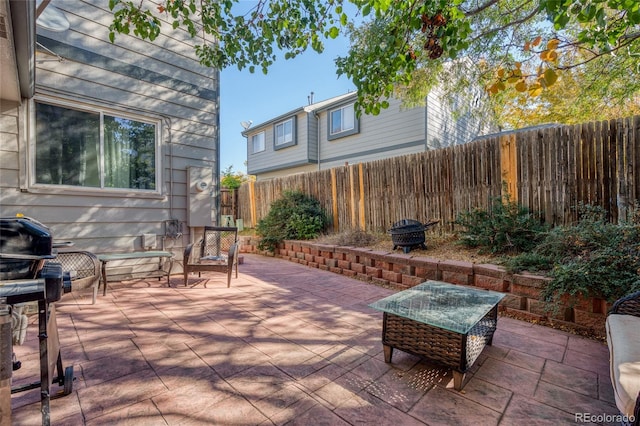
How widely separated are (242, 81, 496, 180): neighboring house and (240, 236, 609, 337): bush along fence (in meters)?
5.30

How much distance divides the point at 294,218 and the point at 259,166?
8.46 m

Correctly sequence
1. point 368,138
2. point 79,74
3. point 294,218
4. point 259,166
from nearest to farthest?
point 79,74 < point 294,218 < point 368,138 < point 259,166

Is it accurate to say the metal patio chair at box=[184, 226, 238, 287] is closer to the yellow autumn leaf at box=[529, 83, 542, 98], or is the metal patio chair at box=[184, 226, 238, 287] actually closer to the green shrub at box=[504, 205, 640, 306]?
the green shrub at box=[504, 205, 640, 306]

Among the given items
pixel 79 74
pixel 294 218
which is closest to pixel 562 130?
pixel 294 218

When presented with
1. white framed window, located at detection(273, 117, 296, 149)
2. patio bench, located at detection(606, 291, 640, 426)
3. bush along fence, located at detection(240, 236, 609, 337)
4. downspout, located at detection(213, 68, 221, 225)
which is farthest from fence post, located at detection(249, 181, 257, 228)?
patio bench, located at detection(606, 291, 640, 426)

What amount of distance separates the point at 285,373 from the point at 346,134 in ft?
31.8

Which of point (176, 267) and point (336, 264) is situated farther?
point (336, 264)

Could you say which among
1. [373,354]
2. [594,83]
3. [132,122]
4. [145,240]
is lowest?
[373,354]

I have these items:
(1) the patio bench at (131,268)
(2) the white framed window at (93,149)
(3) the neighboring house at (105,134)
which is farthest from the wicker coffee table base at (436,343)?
(2) the white framed window at (93,149)

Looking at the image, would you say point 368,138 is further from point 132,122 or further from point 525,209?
point 132,122

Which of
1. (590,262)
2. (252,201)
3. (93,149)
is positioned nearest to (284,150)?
(252,201)

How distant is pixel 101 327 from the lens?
2719 millimetres

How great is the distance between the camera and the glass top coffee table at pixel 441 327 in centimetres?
186

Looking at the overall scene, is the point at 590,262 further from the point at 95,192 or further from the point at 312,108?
the point at 312,108
